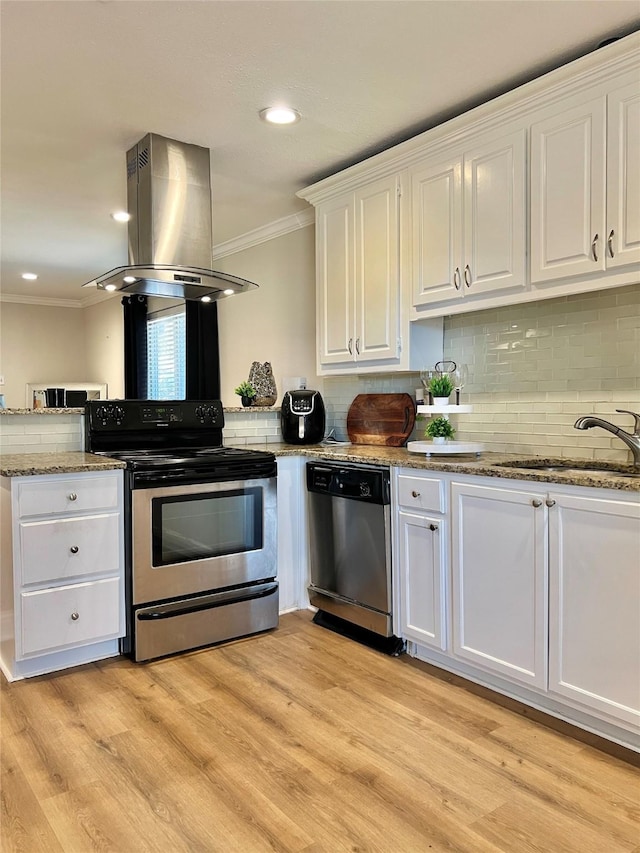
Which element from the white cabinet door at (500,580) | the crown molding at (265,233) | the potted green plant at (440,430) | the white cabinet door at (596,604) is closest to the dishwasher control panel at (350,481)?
the potted green plant at (440,430)

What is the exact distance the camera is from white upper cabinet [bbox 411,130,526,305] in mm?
2520

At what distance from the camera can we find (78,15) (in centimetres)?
205

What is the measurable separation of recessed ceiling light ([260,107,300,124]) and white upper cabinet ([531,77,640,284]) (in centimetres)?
103

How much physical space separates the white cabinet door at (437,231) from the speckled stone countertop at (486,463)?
746 mm

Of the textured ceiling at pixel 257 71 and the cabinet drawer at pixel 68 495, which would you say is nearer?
the textured ceiling at pixel 257 71

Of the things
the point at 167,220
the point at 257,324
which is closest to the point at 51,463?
the point at 167,220

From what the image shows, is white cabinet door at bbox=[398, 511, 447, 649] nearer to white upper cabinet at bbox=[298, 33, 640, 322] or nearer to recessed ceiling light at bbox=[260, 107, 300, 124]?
white upper cabinet at bbox=[298, 33, 640, 322]

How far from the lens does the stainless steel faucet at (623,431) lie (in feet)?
7.64

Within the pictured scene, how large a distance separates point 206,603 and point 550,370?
1.87m

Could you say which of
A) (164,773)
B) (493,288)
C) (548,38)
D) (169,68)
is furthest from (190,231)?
(164,773)

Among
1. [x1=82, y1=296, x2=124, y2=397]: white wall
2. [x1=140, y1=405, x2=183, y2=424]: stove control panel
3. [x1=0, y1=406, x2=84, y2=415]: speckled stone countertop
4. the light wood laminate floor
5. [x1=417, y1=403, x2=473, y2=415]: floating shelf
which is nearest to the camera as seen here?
the light wood laminate floor

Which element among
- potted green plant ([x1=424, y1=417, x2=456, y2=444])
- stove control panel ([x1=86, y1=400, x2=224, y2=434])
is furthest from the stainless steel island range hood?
potted green plant ([x1=424, y1=417, x2=456, y2=444])

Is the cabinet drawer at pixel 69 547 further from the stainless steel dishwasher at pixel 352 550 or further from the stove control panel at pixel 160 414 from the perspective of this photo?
the stainless steel dishwasher at pixel 352 550

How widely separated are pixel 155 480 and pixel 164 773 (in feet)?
3.90
